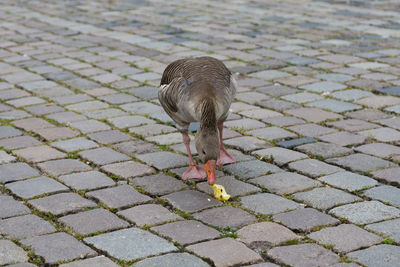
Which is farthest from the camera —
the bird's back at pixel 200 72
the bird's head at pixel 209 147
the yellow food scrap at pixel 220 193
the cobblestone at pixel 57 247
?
the bird's back at pixel 200 72

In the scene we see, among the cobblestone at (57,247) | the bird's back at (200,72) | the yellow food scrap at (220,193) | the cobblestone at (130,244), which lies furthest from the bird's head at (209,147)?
the cobblestone at (57,247)

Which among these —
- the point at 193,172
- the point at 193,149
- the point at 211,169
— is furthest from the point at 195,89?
the point at 193,149

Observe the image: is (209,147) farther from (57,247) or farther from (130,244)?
(57,247)

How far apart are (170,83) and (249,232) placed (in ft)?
5.50

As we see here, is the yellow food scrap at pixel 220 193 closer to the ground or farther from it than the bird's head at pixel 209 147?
closer to the ground

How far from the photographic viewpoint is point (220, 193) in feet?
17.4

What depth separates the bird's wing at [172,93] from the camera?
18.0ft

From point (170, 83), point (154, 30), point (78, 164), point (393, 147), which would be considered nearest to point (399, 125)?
point (393, 147)

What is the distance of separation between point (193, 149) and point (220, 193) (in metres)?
1.33

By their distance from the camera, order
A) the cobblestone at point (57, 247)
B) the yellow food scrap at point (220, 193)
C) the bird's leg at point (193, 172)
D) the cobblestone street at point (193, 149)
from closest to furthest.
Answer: the cobblestone at point (57, 247), the cobblestone street at point (193, 149), the yellow food scrap at point (220, 193), the bird's leg at point (193, 172)

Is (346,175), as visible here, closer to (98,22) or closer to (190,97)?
(190,97)

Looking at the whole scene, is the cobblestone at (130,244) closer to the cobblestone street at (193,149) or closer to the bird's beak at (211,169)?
the cobblestone street at (193,149)

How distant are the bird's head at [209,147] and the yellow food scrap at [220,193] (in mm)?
196

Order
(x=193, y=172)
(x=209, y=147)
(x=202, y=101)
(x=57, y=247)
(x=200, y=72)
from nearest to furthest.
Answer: (x=57, y=247)
(x=209, y=147)
(x=202, y=101)
(x=200, y=72)
(x=193, y=172)
